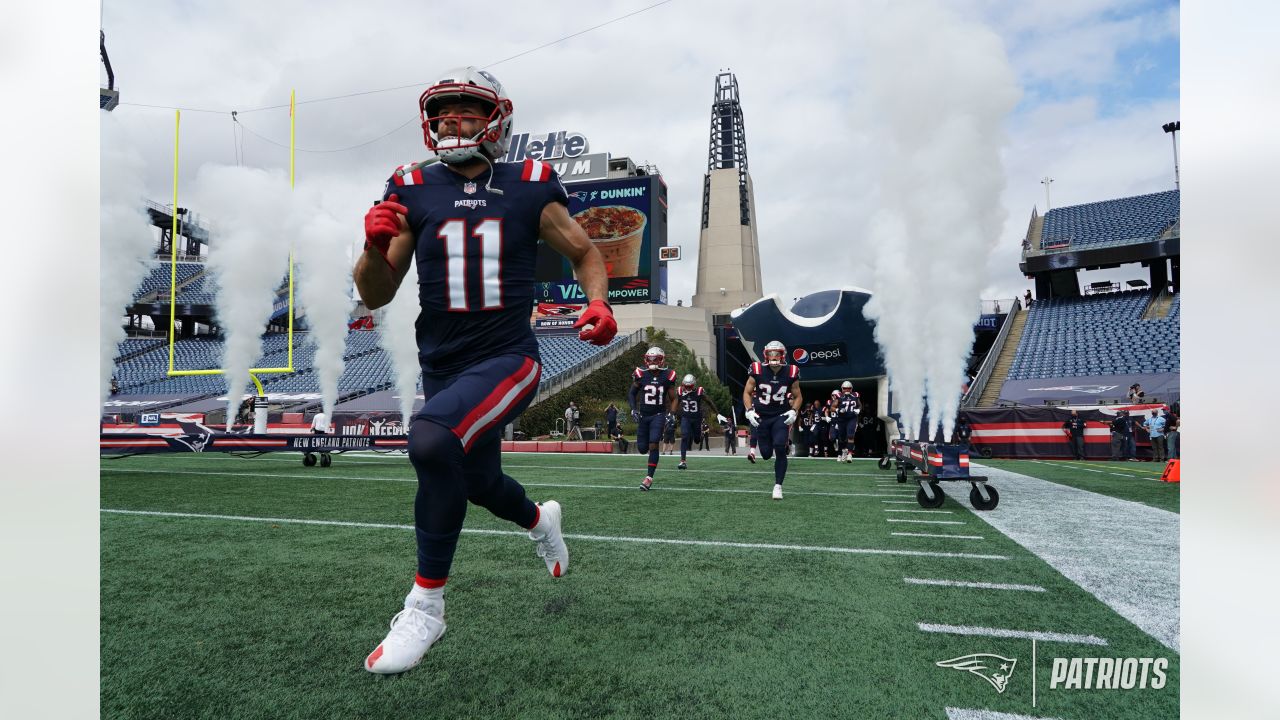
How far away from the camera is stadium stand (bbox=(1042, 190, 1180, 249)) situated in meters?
25.8

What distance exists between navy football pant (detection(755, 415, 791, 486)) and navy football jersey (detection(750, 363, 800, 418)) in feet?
0.30

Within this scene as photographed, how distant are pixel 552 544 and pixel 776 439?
4.21m

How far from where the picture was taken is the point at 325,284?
789 inches

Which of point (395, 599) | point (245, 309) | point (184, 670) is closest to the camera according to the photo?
point (184, 670)

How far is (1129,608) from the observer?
2479 millimetres

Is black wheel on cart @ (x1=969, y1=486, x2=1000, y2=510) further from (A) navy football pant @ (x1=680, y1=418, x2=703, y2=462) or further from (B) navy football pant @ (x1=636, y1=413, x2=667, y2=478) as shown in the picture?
(A) navy football pant @ (x1=680, y1=418, x2=703, y2=462)

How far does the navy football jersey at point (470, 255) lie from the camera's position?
214 cm

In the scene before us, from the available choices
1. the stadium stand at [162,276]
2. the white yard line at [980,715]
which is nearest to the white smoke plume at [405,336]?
the white yard line at [980,715]

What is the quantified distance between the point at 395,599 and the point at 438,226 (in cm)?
138

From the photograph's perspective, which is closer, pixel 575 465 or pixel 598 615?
pixel 598 615

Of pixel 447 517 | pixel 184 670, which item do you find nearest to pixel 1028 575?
pixel 447 517

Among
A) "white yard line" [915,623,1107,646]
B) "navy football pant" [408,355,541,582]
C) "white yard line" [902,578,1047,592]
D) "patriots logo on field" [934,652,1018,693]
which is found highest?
"navy football pant" [408,355,541,582]

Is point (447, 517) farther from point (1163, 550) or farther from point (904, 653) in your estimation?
point (1163, 550)

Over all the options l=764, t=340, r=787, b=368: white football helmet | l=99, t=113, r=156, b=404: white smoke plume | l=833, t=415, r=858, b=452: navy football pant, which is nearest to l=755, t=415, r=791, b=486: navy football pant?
l=764, t=340, r=787, b=368: white football helmet
